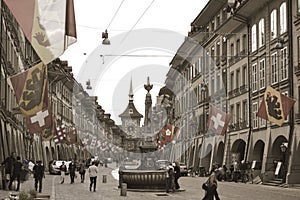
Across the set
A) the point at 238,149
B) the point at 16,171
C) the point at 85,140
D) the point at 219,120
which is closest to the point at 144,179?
the point at 16,171

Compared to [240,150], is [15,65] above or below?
above

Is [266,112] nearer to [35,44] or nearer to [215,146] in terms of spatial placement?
[35,44]

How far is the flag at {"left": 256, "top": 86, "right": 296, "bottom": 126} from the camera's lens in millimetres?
32531

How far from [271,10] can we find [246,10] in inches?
158

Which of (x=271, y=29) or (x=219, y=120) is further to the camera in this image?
(x=271, y=29)

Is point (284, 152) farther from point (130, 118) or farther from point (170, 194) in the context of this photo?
point (130, 118)

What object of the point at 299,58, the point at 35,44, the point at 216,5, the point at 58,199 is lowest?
the point at 58,199

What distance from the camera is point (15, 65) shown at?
46500mm

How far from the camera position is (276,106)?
33.1m

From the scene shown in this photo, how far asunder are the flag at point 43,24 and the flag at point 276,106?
20612 mm

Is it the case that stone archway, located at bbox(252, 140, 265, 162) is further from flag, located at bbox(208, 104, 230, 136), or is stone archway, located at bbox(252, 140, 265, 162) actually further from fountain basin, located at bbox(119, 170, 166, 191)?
fountain basin, located at bbox(119, 170, 166, 191)

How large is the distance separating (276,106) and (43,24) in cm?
2157

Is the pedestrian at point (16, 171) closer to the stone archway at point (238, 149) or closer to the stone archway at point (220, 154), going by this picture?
the stone archway at point (238, 149)

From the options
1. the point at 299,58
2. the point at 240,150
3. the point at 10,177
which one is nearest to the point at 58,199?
the point at 10,177
